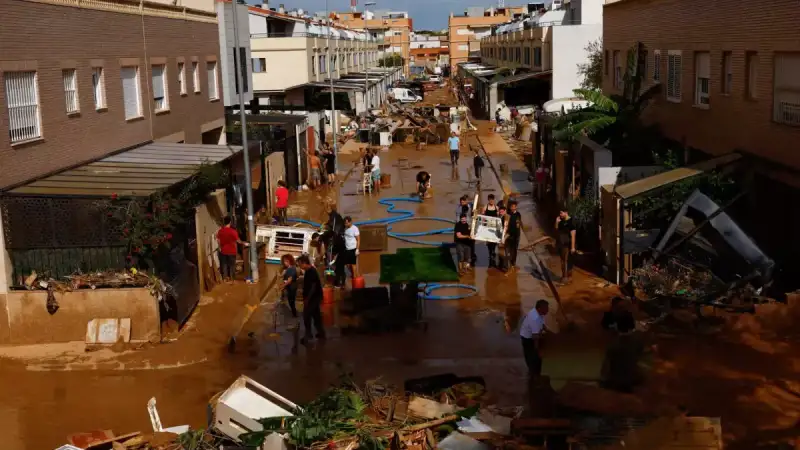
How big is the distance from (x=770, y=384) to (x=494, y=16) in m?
142

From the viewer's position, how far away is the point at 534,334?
42.0 ft

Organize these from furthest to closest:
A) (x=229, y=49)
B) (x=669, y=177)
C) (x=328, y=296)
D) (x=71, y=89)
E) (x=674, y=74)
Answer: (x=229, y=49) → (x=674, y=74) → (x=71, y=89) → (x=669, y=177) → (x=328, y=296)

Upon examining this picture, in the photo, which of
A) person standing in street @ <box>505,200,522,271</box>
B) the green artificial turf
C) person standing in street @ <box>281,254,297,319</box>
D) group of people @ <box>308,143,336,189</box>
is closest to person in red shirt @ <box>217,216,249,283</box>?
person standing in street @ <box>281,254,297,319</box>

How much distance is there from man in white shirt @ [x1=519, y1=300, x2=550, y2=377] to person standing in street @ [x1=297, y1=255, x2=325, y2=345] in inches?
158

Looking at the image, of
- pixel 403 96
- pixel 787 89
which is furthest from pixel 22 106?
pixel 403 96

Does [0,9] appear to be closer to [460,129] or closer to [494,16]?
[460,129]

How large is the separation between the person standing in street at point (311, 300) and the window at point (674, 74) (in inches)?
472

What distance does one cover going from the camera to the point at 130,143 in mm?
21594

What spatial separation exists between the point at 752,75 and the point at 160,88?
15.0m

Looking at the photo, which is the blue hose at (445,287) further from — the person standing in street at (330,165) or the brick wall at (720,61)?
the person standing in street at (330,165)

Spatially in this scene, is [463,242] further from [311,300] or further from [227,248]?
[311,300]

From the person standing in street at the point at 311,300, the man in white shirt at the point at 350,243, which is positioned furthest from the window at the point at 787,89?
the person standing in street at the point at 311,300

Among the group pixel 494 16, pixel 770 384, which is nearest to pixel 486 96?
pixel 770 384

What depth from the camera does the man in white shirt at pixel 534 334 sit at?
503 inches
